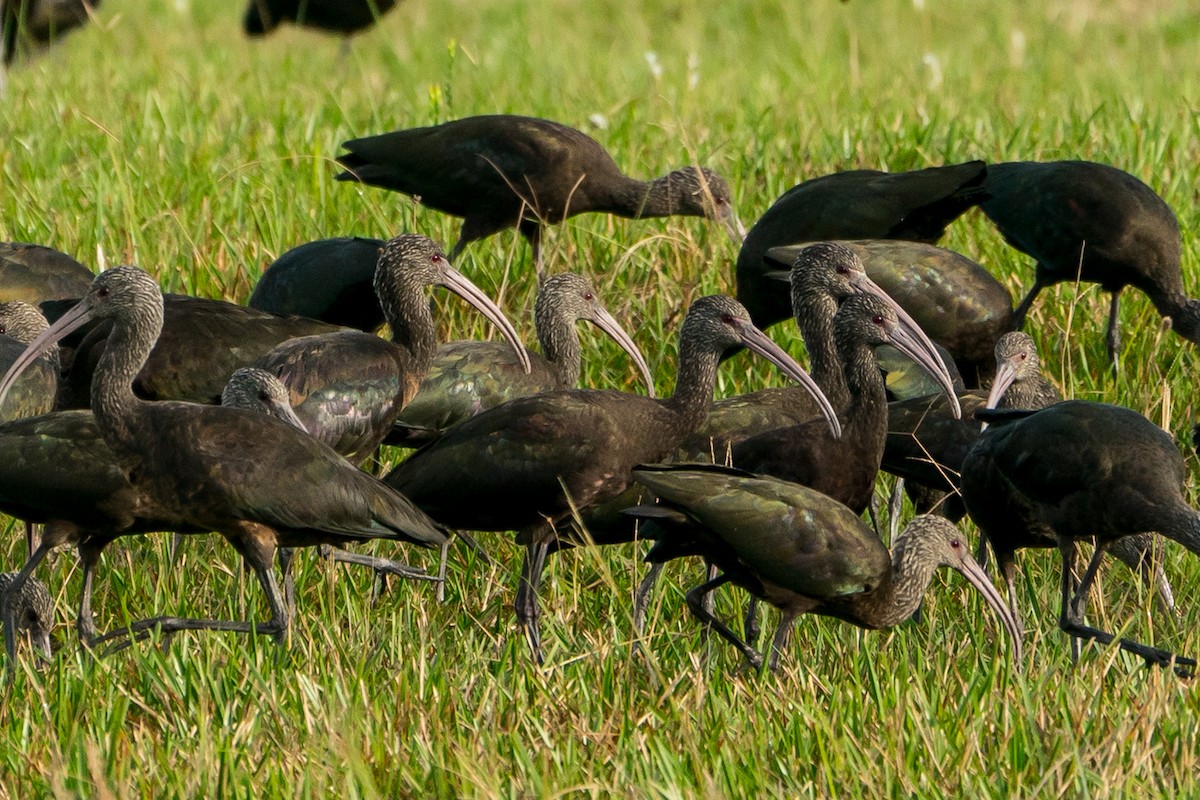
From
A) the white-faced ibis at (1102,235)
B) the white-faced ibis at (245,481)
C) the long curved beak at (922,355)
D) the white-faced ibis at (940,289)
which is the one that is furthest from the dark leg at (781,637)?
the white-faced ibis at (1102,235)

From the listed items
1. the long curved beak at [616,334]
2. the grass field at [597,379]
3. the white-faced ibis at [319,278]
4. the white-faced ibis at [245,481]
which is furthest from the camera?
the white-faced ibis at [319,278]

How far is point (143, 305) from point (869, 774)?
8.08ft

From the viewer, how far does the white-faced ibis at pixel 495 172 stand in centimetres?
726

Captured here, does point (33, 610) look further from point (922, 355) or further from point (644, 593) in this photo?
point (922, 355)

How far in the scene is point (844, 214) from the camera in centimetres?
689

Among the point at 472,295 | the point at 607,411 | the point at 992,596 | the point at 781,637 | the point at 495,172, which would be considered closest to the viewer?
the point at 781,637

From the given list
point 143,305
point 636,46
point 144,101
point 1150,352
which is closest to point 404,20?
point 636,46

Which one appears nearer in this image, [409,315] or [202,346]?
[202,346]

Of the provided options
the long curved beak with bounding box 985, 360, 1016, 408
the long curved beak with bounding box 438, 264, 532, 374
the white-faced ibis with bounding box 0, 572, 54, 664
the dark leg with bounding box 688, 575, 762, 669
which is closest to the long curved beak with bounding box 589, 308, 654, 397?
the long curved beak with bounding box 438, 264, 532, 374

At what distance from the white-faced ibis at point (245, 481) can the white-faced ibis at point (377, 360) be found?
2.33ft

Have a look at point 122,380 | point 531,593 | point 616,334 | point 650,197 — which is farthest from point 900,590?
point 650,197

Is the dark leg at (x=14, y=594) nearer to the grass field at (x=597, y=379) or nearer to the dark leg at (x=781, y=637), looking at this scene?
the grass field at (x=597, y=379)

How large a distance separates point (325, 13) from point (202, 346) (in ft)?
23.0

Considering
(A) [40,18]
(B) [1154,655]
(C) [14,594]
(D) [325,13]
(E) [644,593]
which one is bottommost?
(A) [40,18]
